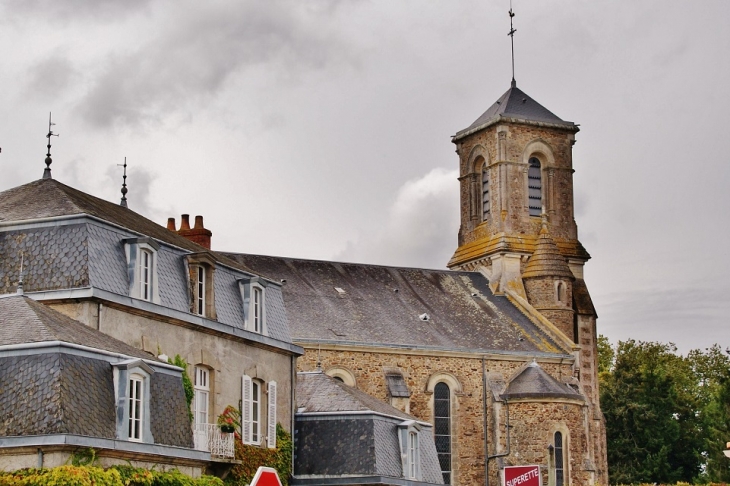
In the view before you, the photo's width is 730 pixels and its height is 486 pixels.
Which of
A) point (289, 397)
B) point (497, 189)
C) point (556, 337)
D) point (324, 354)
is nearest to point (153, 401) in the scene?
point (289, 397)

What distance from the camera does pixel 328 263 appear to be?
50594 millimetres

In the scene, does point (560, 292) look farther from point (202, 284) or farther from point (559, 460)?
point (202, 284)

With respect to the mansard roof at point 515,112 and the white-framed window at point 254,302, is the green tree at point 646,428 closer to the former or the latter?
the mansard roof at point 515,112

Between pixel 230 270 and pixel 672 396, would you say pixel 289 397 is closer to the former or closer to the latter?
pixel 230 270

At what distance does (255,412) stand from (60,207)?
691 centimetres

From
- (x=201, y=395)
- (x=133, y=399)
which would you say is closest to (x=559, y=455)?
(x=201, y=395)

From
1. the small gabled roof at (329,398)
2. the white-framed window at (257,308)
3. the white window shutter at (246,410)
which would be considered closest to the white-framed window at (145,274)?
the white window shutter at (246,410)

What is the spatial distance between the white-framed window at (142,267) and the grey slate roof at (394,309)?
18568mm

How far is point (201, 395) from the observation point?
89.0ft

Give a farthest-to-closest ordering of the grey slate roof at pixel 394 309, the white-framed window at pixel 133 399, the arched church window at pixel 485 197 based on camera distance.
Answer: the arched church window at pixel 485 197
the grey slate roof at pixel 394 309
the white-framed window at pixel 133 399

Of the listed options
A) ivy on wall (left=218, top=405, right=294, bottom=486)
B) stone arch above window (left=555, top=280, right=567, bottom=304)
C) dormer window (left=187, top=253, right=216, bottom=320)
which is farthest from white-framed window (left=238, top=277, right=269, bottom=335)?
stone arch above window (left=555, top=280, right=567, bottom=304)

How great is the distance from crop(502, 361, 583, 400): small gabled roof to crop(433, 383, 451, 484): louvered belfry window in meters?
2.10

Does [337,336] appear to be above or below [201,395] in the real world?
above

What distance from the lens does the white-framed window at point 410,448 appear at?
1265 inches
